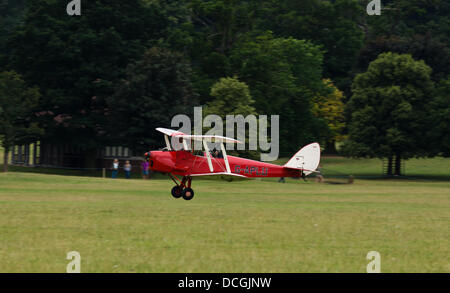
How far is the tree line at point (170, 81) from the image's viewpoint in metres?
63.2

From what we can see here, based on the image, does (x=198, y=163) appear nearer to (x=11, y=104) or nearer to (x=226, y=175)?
(x=226, y=175)

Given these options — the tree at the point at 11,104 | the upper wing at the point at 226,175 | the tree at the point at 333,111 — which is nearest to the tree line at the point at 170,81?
the tree at the point at 11,104

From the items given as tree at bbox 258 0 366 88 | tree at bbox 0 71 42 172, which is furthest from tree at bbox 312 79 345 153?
tree at bbox 0 71 42 172

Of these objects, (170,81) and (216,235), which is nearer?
(216,235)

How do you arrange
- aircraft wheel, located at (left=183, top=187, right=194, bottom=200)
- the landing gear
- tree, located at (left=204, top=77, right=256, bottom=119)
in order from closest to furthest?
the landing gear < aircraft wheel, located at (left=183, top=187, right=194, bottom=200) < tree, located at (left=204, top=77, right=256, bottom=119)

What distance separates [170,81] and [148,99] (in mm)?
4014

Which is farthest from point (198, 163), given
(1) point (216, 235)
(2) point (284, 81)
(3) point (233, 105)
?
(2) point (284, 81)

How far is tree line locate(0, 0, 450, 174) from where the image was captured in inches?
2486

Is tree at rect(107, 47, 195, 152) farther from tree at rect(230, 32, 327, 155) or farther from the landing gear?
the landing gear

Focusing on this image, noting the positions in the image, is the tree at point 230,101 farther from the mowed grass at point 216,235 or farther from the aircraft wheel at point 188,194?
the aircraft wheel at point 188,194

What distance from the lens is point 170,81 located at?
64562 mm

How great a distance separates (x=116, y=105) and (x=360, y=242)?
46.4m

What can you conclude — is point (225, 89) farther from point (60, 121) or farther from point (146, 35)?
point (60, 121)

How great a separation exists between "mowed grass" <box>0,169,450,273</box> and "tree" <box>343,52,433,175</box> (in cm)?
3827
